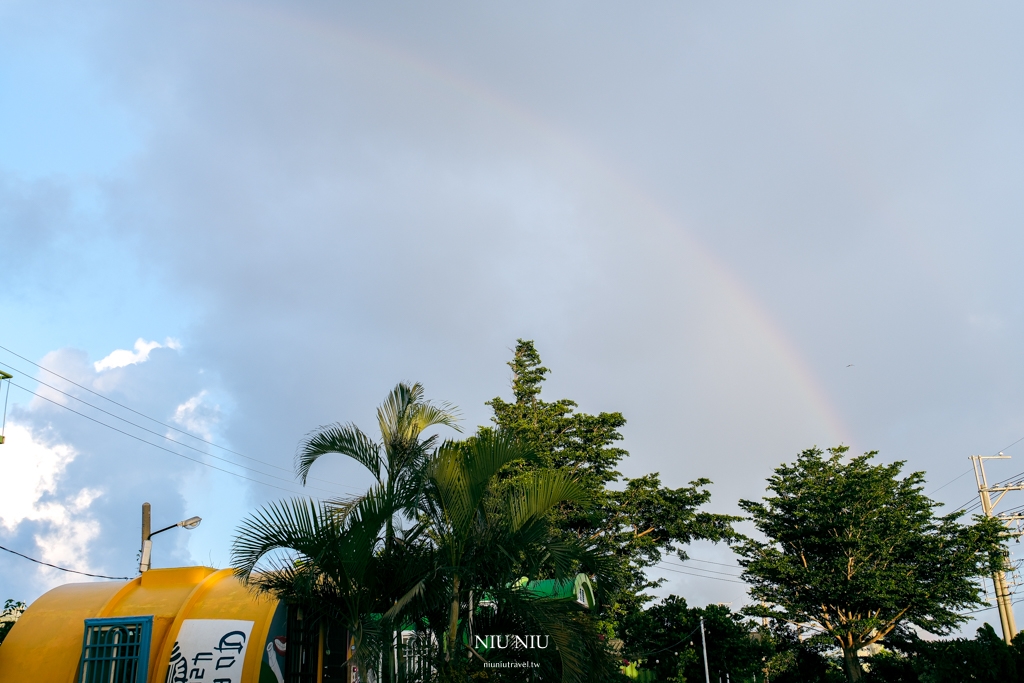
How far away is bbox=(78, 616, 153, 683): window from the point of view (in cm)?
1205

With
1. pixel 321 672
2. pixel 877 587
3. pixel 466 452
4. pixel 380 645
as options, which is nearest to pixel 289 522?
pixel 380 645

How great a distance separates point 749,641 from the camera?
36.5 meters

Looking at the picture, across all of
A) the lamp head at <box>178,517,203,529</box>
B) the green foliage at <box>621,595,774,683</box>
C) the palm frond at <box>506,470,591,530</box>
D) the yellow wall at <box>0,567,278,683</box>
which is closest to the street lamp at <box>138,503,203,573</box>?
the lamp head at <box>178,517,203,529</box>

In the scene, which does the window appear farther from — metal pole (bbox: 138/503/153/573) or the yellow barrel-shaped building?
metal pole (bbox: 138/503/153/573)

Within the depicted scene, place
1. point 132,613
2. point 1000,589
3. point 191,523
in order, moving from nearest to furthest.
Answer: point 132,613 → point 191,523 → point 1000,589

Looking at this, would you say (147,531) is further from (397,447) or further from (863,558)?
(863,558)

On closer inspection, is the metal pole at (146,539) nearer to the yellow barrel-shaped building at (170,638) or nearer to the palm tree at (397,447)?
the yellow barrel-shaped building at (170,638)

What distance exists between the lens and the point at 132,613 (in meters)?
12.6

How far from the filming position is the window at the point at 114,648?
12.1m

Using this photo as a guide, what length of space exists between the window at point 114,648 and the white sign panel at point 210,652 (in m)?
0.57

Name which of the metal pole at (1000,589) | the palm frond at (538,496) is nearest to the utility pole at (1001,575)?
the metal pole at (1000,589)

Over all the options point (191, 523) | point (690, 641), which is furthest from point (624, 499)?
point (191, 523)

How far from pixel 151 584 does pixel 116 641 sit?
3.74 feet

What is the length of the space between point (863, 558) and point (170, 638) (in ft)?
105
